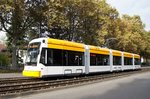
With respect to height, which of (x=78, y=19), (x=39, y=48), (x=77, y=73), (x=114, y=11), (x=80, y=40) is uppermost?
(x=114, y=11)

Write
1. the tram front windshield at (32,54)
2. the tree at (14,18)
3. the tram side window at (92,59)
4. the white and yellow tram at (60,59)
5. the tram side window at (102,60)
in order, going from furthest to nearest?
the tree at (14,18)
the tram side window at (102,60)
the tram side window at (92,59)
the tram front windshield at (32,54)
the white and yellow tram at (60,59)

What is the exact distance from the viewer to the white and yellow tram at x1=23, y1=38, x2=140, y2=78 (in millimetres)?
21766

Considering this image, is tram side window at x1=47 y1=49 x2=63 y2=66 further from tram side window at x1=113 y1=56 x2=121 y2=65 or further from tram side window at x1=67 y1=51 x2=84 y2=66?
tram side window at x1=113 y1=56 x2=121 y2=65

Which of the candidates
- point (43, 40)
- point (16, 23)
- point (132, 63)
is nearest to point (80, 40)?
point (132, 63)

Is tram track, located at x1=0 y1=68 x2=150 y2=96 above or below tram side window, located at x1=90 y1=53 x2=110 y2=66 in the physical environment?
below

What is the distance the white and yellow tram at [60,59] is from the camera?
21766 mm

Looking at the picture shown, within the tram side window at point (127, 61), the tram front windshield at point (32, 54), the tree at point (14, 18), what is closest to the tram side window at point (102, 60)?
the tram side window at point (127, 61)

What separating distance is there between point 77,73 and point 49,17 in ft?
50.8

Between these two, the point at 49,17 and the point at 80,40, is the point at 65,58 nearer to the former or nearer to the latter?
the point at 49,17

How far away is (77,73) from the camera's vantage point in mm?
26266

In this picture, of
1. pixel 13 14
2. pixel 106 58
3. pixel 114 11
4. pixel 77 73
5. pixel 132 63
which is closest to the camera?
pixel 77 73

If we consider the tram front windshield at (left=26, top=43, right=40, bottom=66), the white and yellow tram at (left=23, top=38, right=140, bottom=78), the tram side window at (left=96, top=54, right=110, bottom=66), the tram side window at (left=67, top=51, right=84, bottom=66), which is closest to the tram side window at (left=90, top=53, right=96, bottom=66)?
the white and yellow tram at (left=23, top=38, right=140, bottom=78)

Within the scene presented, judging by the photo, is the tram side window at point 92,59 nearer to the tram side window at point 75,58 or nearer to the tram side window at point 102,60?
the tram side window at point 102,60

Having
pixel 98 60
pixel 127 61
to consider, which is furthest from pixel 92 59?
pixel 127 61
